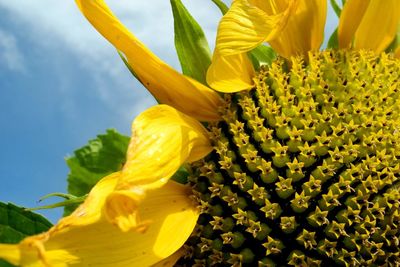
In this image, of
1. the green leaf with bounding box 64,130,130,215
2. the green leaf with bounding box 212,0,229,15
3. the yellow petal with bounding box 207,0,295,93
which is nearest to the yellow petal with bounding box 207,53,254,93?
the yellow petal with bounding box 207,0,295,93

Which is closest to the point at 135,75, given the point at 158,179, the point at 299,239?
the point at 158,179

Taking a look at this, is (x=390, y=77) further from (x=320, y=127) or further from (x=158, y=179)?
(x=158, y=179)

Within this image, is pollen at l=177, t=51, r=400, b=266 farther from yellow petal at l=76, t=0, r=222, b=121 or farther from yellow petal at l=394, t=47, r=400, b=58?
yellow petal at l=394, t=47, r=400, b=58

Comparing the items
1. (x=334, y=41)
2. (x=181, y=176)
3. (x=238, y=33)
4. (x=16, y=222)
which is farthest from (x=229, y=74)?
(x=16, y=222)

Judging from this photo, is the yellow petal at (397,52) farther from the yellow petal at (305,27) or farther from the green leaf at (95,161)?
the green leaf at (95,161)

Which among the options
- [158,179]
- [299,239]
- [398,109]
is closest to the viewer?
[158,179]

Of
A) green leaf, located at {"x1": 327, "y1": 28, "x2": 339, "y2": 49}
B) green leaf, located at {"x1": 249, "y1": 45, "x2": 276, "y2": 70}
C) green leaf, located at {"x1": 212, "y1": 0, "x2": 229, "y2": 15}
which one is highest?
green leaf, located at {"x1": 212, "y1": 0, "x2": 229, "y2": 15}
